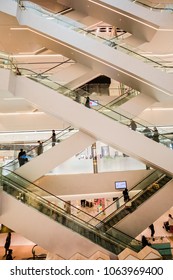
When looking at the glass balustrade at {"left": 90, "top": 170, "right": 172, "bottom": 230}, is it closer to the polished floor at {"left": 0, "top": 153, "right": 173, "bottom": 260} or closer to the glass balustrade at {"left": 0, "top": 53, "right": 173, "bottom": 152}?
the polished floor at {"left": 0, "top": 153, "right": 173, "bottom": 260}

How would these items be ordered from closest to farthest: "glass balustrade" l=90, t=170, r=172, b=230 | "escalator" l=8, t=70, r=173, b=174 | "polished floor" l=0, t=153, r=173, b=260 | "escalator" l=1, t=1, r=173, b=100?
"escalator" l=8, t=70, r=173, b=174
"escalator" l=1, t=1, r=173, b=100
"glass balustrade" l=90, t=170, r=172, b=230
"polished floor" l=0, t=153, r=173, b=260

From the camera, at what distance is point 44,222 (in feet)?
23.5

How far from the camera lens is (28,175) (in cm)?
844

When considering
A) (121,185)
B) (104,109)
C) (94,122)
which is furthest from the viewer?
(121,185)

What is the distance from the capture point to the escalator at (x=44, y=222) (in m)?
7.12

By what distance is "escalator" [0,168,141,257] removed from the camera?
7.12 m

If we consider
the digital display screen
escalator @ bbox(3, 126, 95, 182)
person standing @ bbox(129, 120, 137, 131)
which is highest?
person standing @ bbox(129, 120, 137, 131)

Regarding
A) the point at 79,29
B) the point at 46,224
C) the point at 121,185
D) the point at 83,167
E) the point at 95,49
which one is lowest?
the point at 46,224

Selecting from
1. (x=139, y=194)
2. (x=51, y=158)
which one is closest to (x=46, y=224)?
(x=51, y=158)

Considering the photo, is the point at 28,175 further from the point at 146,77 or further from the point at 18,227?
the point at 146,77

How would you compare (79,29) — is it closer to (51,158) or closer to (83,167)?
(51,158)

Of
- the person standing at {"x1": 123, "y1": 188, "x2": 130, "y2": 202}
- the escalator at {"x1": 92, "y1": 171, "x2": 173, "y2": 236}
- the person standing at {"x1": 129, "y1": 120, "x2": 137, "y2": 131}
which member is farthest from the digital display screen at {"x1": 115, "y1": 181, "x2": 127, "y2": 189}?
the person standing at {"x1": 129, "y1": 120, "x2": 137, "y2": 131}
